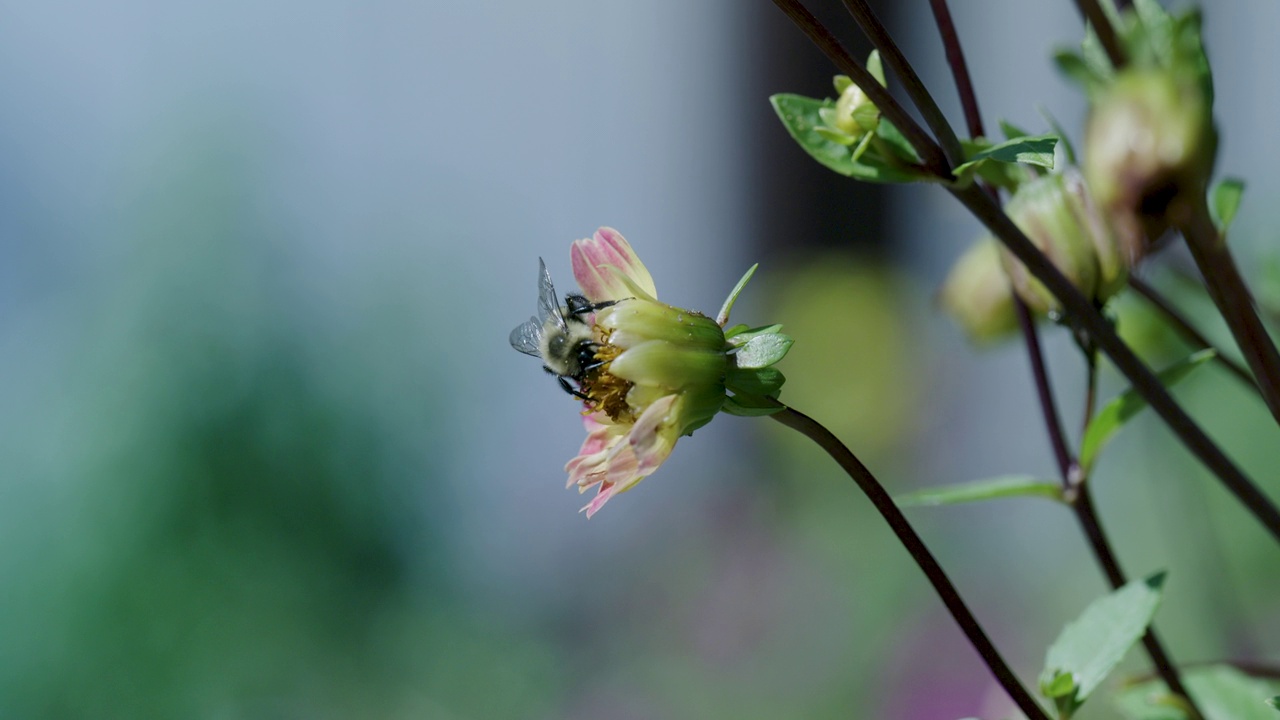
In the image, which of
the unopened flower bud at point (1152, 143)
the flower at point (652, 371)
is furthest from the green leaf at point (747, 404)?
the unopened flower bud at point (1152, 143)

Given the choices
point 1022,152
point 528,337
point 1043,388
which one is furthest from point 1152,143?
point 528,337

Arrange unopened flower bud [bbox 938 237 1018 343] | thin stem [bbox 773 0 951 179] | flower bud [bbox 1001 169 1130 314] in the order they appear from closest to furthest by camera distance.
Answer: thin stem [bbox 773 0 951 179] → flower bud [bbox 1001 169 1130 314] → unopened flower bud [bbox 938 237 1018 343]

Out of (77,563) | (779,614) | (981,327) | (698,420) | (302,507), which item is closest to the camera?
(698,420)

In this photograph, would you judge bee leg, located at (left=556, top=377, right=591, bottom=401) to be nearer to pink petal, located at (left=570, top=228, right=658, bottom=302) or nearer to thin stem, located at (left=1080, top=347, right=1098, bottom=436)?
pink petal, located at (left=570, top=228, right=658, bottom=302)

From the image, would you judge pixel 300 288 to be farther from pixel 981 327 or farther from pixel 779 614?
pixel 981 327

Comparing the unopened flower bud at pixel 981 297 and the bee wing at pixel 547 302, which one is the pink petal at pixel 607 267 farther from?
the unopened flower bud at pixel 981 297

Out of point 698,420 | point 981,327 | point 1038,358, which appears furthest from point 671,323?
point 981,327

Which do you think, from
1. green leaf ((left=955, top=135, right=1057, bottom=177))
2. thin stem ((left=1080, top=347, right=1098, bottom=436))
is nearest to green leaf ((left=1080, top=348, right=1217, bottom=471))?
thin stem ((left=1080, top=347, right=1098, bottom=436))
